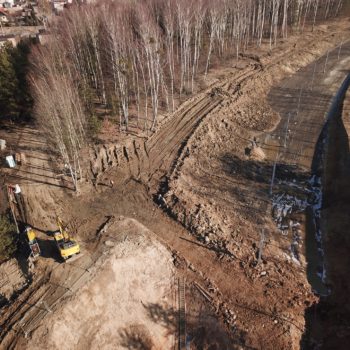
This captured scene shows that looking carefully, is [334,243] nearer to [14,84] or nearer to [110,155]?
[110,155]

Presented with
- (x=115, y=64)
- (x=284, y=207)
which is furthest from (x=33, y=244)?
(x=284, y=207)

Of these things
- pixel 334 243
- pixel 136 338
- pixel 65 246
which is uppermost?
pixel 65 246

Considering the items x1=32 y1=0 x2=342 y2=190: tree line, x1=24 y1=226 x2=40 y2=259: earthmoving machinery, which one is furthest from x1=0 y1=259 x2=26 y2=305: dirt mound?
x1=32 y1=0 x2=342 y2=190: tree line

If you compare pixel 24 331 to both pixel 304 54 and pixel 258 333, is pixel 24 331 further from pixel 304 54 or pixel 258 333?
pixel 304 54

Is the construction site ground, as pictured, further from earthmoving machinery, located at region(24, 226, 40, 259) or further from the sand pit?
Result: earthmoving machinery, located at region(24, 226, 40, 259)

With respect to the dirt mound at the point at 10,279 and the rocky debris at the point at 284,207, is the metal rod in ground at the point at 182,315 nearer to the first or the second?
the rocky debris at the point at 284,207

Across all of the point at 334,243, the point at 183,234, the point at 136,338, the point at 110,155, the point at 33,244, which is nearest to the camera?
the point at 136,338
